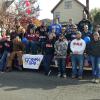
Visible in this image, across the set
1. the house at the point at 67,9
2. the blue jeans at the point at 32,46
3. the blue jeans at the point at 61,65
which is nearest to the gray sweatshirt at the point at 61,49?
the blue jeans at the point at 61,65

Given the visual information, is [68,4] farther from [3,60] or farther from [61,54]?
[61,54]

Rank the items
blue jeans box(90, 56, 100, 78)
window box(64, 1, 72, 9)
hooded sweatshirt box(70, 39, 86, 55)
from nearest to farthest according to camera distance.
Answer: blue jeans box(90, 56, 100, 78), hooded sweatshirt box(70, 39, 86, 55), window box(64, 1, 72, 9)

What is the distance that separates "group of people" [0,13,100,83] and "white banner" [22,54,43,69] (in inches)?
7.8

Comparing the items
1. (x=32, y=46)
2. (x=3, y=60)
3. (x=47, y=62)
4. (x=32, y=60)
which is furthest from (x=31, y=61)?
(x=3, y=60)

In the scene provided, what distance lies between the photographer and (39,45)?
16.2m

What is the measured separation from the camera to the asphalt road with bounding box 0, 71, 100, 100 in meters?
11.7

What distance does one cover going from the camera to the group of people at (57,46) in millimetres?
14312

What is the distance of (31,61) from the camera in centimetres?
1603

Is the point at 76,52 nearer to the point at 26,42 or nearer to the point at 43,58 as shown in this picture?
the point at 43,58

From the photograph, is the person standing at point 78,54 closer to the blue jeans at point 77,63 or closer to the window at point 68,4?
the blue jeans at point 77,63

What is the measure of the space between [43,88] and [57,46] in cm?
251

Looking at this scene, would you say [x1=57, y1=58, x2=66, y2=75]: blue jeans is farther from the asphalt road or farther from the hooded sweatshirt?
the hooded sweatshirt

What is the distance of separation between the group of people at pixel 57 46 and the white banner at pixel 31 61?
20 cm

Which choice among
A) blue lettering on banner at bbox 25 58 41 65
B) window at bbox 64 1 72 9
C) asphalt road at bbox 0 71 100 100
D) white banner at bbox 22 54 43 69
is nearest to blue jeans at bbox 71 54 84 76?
asphalt road at bbox 0 71 100 100
